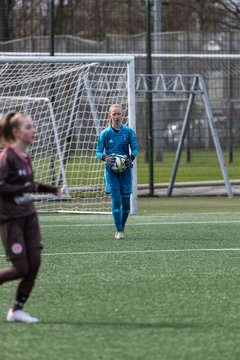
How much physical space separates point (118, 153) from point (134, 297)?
17.7ft

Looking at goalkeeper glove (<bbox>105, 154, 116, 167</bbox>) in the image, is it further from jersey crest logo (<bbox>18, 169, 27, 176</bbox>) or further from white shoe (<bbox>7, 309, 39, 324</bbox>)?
white shoe (<bbox>7, 309, 39, 324</bbox>)

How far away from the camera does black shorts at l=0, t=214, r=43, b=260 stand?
24.5 ft

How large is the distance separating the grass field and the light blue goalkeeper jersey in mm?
1158

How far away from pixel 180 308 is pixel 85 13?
18.9m

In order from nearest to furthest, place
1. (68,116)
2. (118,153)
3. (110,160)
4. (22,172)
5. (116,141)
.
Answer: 1. (22,172)
2. (110,160)
3. (118,153)
4. (116,141)
5. (68,116)

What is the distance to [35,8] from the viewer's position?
2362 centimetres

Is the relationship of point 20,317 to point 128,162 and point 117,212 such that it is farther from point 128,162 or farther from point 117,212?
point 128,162

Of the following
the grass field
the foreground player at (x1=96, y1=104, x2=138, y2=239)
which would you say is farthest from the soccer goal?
the foreground player at (x1=96, y1=104, x2=138, y2=239)

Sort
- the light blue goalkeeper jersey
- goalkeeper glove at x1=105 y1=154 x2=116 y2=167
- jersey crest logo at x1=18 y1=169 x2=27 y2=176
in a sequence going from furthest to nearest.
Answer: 1. the light blue goalkeeper jersey
2. goalkeeper glove at x1=105 y1=154 x2=116 y2=167
3. jersey crest logo at x1=18 y1=169 x2=27 y2=176

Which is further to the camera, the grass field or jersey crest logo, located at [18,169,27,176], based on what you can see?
jersey crest logo, located at [18,169,27,176]

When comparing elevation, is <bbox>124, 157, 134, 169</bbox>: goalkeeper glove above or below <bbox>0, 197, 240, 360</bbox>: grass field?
above

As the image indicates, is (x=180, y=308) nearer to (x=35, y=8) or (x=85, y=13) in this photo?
(x=35, y=8)

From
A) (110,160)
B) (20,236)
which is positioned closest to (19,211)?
(20,236)

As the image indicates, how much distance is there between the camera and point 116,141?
45.7ft
